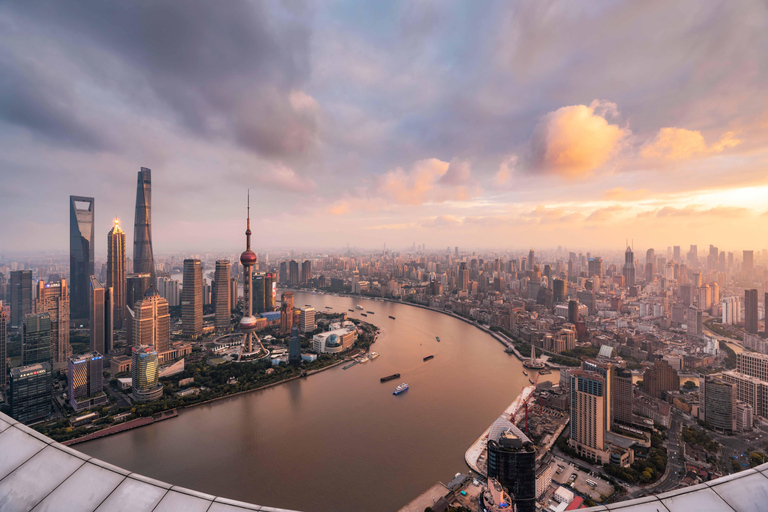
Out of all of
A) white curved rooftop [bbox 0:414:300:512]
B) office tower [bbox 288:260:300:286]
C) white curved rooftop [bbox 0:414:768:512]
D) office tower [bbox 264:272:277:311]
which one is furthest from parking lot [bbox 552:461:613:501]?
office tower [bbox 288:260:300:286]

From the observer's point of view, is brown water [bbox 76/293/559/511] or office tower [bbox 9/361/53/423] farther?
office tower [bbox 9/361/53/423]

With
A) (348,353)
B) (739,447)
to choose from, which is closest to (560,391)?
(739,447)

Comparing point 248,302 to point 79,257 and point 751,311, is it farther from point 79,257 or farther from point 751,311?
point 751,311

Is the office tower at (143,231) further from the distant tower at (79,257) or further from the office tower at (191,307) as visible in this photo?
the office tower at (191,307)

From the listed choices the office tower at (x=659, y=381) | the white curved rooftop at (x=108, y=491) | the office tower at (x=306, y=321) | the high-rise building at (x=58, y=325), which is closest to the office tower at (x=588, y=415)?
the office tower at (x=659, y=381)

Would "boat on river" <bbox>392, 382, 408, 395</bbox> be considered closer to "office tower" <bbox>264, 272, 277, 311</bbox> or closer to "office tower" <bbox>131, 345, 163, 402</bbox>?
"office tower" <bbox>131, 345, 163, 402</bbox>
